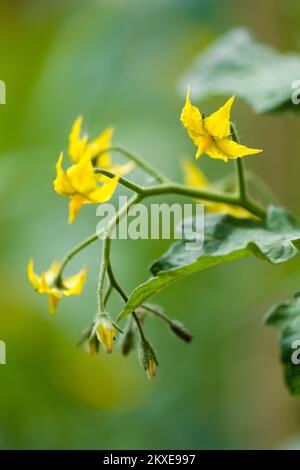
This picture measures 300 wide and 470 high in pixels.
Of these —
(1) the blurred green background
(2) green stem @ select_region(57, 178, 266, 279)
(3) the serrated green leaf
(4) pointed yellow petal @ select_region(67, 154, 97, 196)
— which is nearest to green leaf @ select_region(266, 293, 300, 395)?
(3) the serrated green leaf

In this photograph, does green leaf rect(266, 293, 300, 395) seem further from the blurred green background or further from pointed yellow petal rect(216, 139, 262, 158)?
the blurred green background

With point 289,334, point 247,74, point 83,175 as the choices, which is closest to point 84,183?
point 83,175

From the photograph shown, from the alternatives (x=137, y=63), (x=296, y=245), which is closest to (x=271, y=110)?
(x=296, y=245)

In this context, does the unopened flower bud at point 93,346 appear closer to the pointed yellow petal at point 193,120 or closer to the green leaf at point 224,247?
the green leaf at point 224,247

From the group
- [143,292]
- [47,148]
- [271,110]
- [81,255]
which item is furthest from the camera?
[47,148]

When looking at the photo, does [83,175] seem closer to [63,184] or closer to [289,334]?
[63,184]

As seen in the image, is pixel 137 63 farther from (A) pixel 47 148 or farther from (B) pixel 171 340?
(B) pixel 171 340

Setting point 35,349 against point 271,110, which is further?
point 35,349

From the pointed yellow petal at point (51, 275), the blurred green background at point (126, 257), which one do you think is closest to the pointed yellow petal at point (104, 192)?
the pointed yellow petal at point (51, 275)
